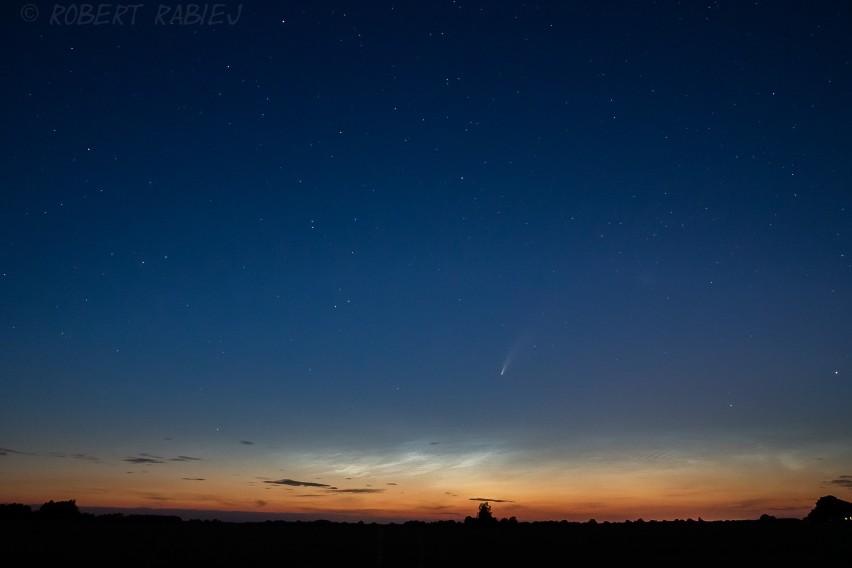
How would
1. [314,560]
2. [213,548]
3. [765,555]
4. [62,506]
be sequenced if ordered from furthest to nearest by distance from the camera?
[62,506] < [213,548] < [765,555] < [314,560]

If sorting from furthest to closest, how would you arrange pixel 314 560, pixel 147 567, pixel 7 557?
pixel 314 560
pixel 7 557
pixel 147 567

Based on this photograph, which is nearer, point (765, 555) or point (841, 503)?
point (765, 555)

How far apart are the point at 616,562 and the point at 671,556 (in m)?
5.50

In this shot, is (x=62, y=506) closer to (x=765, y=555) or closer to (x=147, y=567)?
(x=147, y=567)

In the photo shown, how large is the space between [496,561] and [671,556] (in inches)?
430

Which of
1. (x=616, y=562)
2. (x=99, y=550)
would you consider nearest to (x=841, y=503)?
(x=616, y=562)

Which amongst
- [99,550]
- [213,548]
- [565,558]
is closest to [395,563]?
[565,558]

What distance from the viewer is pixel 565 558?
33375mm

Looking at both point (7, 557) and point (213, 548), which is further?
point (213, 548)

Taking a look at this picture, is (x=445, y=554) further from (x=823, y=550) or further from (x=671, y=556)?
(x=823, y=550)

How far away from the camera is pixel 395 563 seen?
3000cm

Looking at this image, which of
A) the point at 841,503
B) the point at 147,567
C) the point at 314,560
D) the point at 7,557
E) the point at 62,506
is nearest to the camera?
the point at 147,567

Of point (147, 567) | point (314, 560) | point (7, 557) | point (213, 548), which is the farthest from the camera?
point (213, 548)

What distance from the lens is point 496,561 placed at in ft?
104
